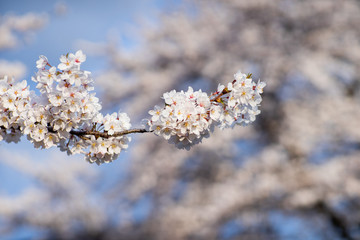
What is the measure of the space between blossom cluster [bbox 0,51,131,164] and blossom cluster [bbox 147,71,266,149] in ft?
0.82

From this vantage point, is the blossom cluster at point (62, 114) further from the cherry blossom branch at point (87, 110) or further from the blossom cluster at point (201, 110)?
the blossom cluster at point (201, 110)

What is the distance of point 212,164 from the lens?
9344mm

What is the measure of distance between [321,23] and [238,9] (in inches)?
87.1

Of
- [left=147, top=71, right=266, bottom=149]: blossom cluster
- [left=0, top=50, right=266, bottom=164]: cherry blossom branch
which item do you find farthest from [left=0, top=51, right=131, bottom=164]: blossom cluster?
[left=147, top=71, right=266, bottom=149]: blossom cluster

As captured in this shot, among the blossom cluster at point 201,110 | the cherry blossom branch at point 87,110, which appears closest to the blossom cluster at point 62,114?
the cherry blossom branch at point 87,110

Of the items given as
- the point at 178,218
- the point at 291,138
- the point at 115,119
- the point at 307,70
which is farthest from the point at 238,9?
the point at 115,119

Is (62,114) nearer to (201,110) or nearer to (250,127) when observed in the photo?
(201,110)

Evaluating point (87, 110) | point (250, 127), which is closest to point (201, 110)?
point (87, 110)

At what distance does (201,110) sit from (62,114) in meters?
0.69

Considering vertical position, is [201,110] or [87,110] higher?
[87,110]

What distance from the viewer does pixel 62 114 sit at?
1.70 metres

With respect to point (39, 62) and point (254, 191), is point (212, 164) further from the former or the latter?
point (39, 62)

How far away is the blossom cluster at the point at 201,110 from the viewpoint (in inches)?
67.6

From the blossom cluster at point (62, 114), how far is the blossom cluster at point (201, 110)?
0.25 metres
